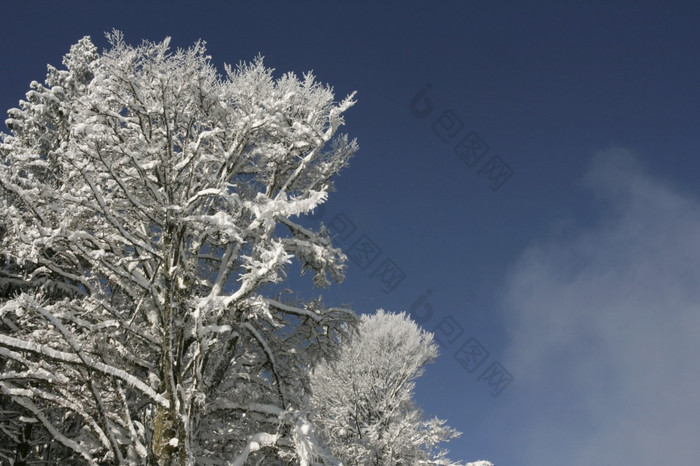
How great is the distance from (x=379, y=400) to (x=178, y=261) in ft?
42.1

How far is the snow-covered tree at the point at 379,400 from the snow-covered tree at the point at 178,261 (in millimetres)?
7761

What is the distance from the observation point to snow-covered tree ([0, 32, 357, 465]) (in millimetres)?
5824

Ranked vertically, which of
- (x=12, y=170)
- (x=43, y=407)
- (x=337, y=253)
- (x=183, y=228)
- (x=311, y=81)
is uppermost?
(x=311, y=81)

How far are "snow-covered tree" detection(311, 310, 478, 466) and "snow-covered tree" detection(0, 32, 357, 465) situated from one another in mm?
7761

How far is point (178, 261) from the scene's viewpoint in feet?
21.1

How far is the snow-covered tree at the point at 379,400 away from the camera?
600 inches

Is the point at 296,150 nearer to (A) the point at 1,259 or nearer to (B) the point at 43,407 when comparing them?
(B) the point at 43,407

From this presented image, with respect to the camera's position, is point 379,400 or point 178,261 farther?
point 379,400

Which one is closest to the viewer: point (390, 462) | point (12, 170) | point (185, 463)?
point (185, 463)

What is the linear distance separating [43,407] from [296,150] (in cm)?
608

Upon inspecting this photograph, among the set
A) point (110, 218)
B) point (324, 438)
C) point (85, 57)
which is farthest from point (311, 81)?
point (324, 438)

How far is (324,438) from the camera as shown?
16609 mm

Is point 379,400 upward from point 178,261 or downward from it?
upward

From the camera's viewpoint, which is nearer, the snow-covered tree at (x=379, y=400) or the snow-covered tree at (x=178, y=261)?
the snow-covered tree at (x=178, y=261)
